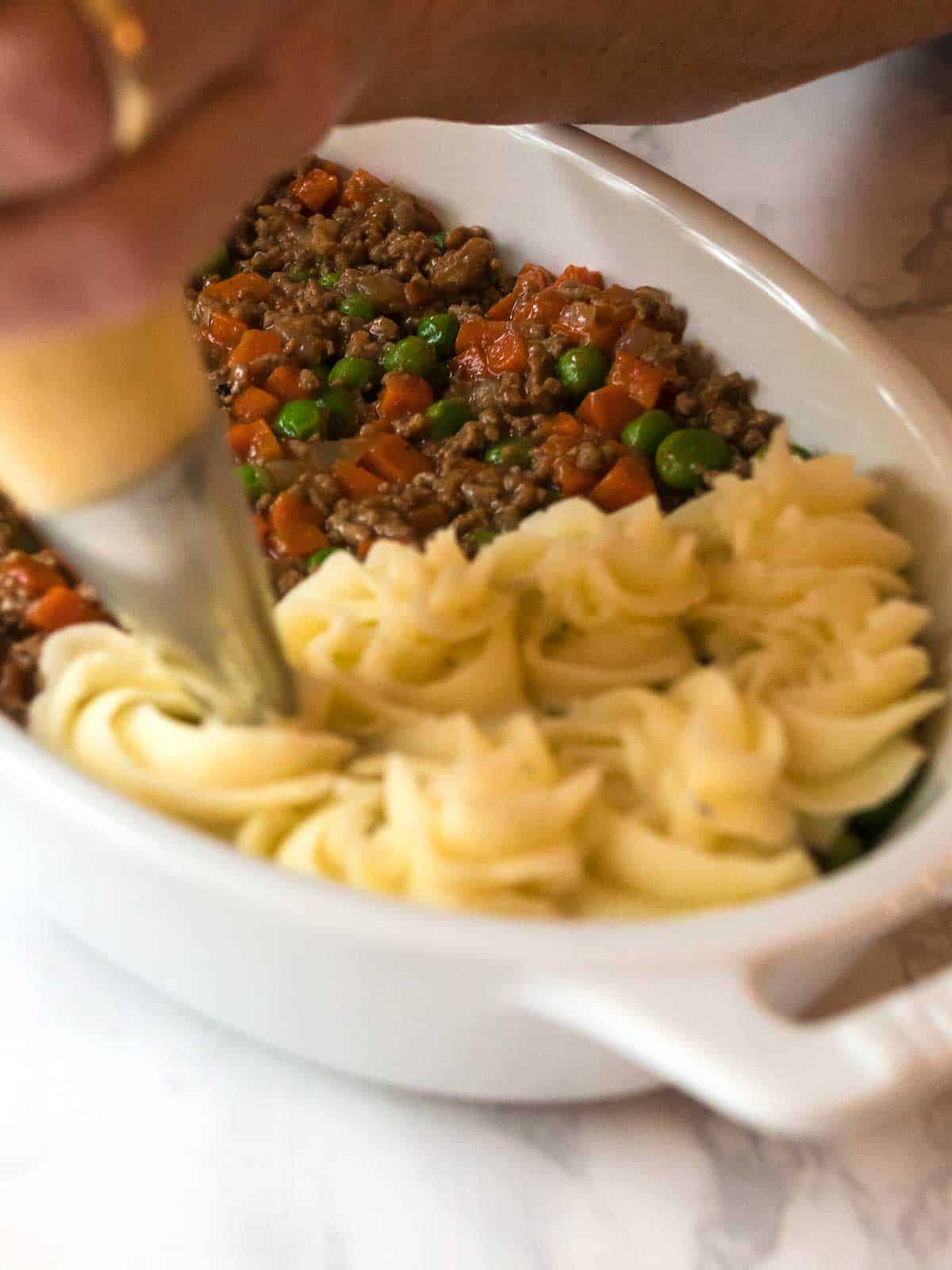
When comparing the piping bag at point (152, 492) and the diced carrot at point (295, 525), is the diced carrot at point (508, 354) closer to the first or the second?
the diced carrot at point (295, 525)

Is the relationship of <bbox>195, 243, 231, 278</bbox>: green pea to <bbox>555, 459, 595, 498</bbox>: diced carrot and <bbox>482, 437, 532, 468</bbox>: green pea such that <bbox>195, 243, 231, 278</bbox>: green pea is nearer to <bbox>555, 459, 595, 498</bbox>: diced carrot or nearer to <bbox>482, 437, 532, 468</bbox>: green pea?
<bbox>482, 437, 532, 468</bbox>: green pea

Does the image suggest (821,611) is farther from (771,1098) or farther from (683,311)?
(683,311)

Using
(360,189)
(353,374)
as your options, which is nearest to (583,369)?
(353,374)

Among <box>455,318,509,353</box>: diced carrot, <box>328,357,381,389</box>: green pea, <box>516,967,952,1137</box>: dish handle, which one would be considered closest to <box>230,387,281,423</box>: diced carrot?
<box>328,357,381,389</box>: green pea

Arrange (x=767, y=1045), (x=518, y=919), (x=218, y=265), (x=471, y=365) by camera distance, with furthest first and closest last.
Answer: (x=218, y=265), (x=471, y=365), (x=518, y=919), (x=767, y=1045)

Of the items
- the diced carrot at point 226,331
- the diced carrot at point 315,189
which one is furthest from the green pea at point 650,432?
the diced carrot at point 315,189

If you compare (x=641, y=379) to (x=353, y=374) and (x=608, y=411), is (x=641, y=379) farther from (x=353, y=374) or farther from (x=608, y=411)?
(x=353, y=374)
